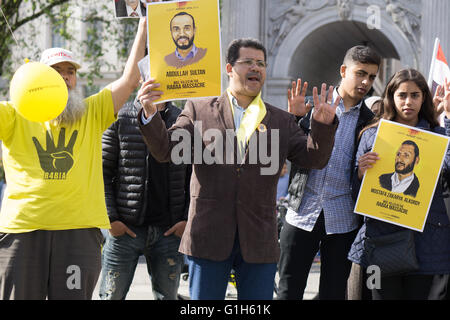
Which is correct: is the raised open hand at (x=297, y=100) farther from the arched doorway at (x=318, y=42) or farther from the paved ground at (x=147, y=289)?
the arched doorway at (x=318, y=42)

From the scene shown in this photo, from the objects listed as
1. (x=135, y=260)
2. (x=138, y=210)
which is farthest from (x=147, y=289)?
(x=138, y=210)

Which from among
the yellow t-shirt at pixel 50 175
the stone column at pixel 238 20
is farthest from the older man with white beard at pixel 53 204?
the stone column at pixel 238 20

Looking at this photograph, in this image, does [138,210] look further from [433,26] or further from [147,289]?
[433,26]

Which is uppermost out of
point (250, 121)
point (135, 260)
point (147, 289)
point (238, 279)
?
point (250, 121)

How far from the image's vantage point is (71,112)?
431 cm

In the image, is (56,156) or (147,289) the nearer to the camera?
(56,156)

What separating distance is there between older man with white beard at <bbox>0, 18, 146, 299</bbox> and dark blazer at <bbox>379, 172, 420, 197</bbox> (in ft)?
5.64

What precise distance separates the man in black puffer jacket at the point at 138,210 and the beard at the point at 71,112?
3.28 feet

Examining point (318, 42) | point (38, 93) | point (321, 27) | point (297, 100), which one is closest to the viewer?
point (38, 93)

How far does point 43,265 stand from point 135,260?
1383mm

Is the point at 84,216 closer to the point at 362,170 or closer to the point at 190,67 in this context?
the point at 190,67
